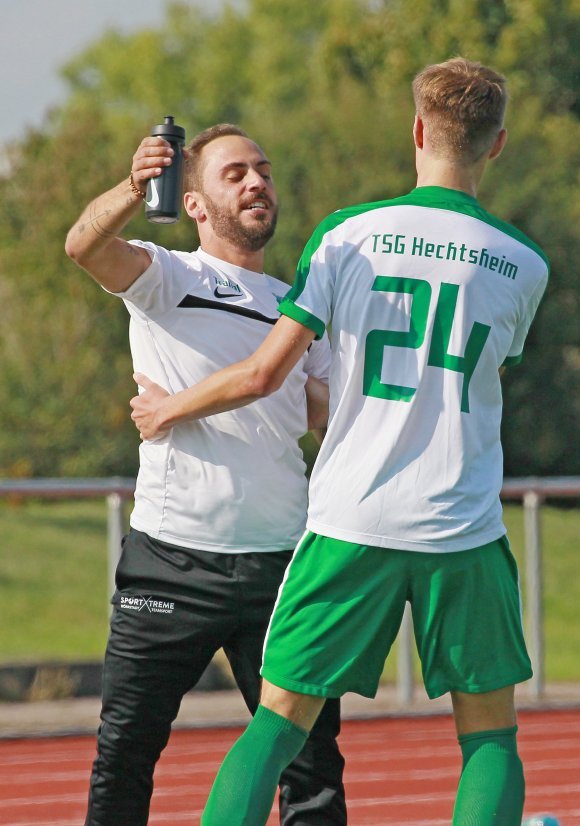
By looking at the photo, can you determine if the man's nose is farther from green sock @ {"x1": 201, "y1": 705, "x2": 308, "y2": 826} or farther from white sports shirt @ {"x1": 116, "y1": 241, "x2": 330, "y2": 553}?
green sock @ {"x1": 201, "y1": 705, "x2": 308, "y2": 826}

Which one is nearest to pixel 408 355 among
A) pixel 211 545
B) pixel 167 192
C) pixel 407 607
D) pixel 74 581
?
pixel 167 192

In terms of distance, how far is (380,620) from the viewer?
11.1 ft

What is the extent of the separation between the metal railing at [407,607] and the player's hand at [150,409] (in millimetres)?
4100

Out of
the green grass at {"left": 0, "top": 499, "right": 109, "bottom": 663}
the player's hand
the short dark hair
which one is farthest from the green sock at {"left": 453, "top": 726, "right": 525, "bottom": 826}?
the green grass at {"left": 0, "top": 499, "right": 109, "bottom": 663}

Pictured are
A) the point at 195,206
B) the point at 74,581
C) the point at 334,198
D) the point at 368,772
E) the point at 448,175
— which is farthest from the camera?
the point at 334,198

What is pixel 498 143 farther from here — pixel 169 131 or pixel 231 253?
pixel 231 253

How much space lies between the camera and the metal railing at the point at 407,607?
8228mm

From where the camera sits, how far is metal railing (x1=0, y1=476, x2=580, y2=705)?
8.23 meters

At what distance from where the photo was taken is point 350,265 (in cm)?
339

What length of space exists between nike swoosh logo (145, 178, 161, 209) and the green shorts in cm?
96

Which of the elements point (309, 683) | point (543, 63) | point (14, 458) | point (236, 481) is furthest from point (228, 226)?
point (543, 63)

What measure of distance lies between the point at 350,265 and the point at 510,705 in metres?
1.10

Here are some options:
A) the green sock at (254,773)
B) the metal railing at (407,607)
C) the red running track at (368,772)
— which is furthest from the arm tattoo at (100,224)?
the metal railing at (407,607)

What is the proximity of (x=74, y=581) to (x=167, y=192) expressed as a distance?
45.0 ft
